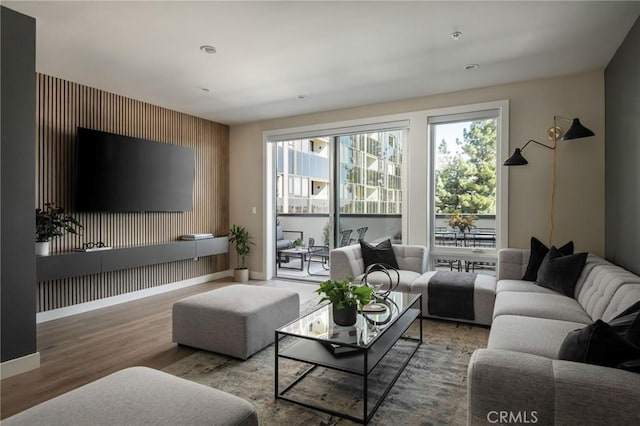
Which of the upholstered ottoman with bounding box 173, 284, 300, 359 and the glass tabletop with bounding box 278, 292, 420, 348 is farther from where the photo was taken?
the upholstered ottoman with bounding box 173, 284, 300, 359

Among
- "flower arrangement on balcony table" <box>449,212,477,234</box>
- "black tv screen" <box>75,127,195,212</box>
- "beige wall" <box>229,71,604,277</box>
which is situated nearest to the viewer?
"beige wall" <box>229,71,604,277</box>

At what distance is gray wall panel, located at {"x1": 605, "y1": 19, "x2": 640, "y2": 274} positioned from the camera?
2.75 meters

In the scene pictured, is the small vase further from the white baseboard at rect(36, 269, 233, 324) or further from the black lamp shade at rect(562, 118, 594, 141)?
the white baseboard at rect(36, 269, 233, 324)

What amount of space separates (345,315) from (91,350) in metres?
2.26

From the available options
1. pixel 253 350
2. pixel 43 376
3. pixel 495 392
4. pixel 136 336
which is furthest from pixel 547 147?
pixel 43 376

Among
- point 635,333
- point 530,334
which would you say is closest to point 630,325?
point 635,333

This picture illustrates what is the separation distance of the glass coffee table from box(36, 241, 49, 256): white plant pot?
282 cm

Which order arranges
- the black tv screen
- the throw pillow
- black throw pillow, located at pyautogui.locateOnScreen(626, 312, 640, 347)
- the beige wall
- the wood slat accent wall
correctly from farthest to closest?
the black tv screen, the wood slat accent wall, the beige wall, the throw pillow, black throw pillow, located at pyautogui.locateOnScreen(626, 312, 640, 347)

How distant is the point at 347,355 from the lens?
2176 millimetres

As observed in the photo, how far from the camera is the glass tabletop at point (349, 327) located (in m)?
2.10

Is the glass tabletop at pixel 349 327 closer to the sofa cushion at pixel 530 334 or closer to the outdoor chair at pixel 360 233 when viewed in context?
the sofa cushion at pixel 530 334

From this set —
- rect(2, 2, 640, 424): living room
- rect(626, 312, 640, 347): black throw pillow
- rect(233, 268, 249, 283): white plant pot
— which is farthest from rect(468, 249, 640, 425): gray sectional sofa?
rect(233, 268, 249, 283): white plant pot

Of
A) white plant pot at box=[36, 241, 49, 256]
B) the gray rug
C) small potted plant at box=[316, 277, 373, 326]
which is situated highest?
white plant pot at box=[36, 241, 49, 256]

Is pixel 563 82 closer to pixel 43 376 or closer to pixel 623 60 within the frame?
pixel 623 60
